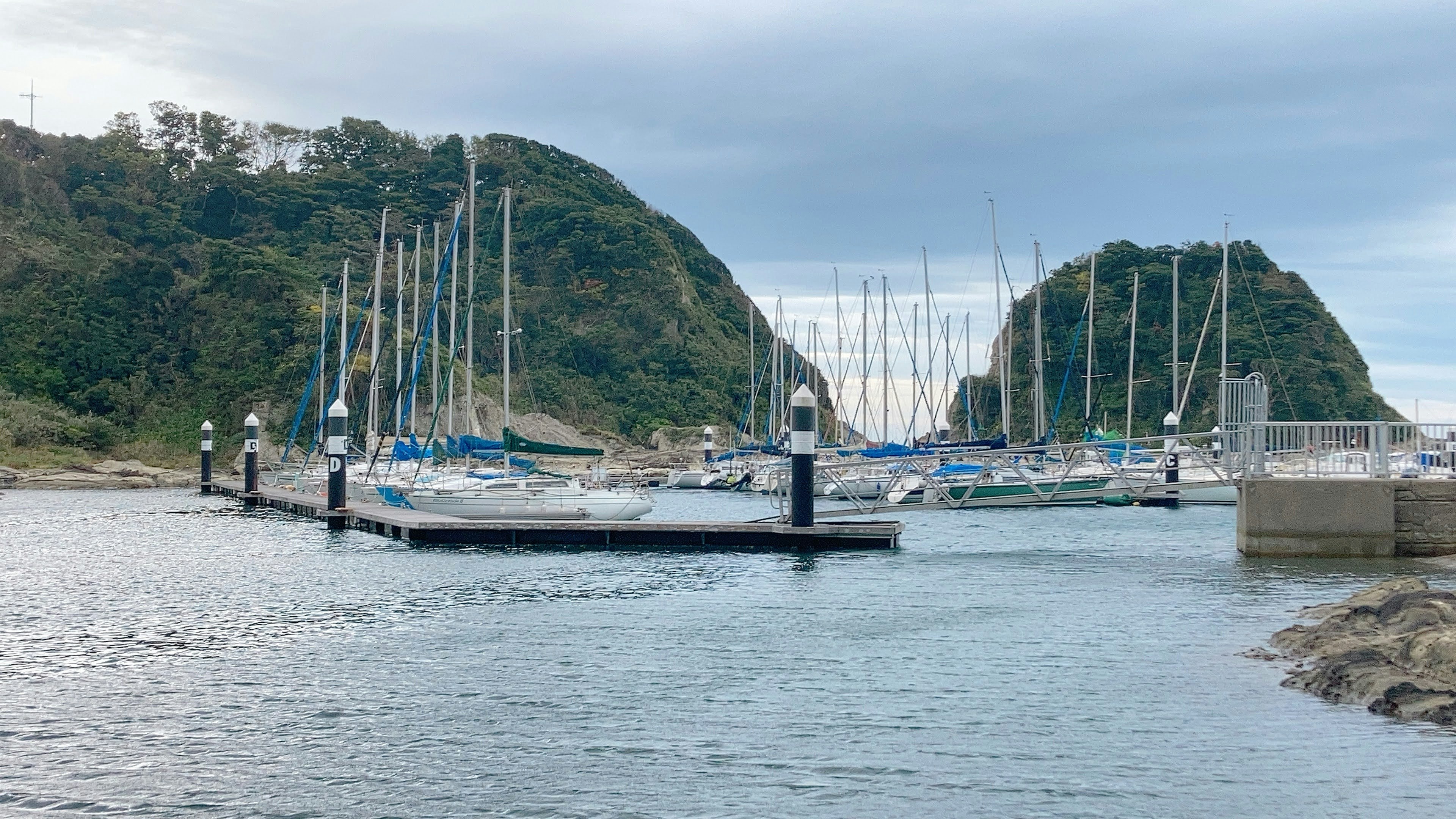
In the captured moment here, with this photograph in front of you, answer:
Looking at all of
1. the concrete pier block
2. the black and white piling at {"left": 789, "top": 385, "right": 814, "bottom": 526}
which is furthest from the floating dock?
the concrete pier block

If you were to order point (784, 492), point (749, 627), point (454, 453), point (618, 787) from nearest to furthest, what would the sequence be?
point (618, 787)
point (749, 627)
point (784, 492)
point (454, 453)

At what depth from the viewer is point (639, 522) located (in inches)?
1128

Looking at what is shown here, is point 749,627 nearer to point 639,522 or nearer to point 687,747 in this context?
point 687,747

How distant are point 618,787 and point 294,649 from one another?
7.46 metres

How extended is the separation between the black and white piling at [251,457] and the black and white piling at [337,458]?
45.9 ft

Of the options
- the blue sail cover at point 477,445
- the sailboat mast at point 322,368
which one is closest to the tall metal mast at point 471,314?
the blue sail cover at point 477,445

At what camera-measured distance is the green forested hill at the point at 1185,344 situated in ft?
255

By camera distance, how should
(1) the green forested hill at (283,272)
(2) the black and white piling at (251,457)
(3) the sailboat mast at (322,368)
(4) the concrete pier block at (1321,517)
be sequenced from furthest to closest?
(1) the green forested hill at (283,272)
(3) the sailboat mast at (322,368)
(2) the black and white piling at (251,457)
(4) the concrete pier block at (1321,517)

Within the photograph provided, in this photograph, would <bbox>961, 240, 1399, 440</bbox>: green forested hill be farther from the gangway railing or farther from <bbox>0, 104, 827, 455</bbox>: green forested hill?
the gangway railing

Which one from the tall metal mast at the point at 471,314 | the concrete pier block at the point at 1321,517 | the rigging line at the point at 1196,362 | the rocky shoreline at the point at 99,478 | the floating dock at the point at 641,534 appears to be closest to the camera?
the concrete pier block at the point at 1321,517

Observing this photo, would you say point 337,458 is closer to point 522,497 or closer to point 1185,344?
point 522,497

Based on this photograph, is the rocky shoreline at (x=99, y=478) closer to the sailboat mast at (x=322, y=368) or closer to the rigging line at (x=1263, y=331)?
the sailboat mast at (x=322, y=368)

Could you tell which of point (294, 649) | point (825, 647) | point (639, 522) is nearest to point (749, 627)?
point (825, 647)

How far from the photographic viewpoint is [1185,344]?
84.2 metres
